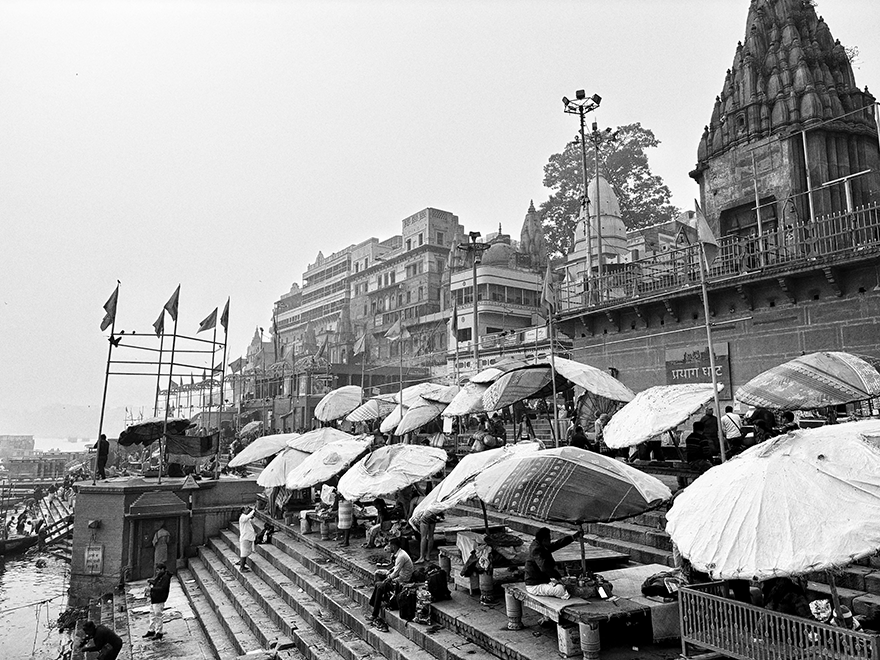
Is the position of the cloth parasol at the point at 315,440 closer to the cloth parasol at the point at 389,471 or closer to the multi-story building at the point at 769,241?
the cloth parasol at the point at 389,471

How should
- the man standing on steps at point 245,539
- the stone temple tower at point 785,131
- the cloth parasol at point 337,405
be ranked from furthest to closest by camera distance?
the cloth parasol at point 337,405
the stone temple tower at point 785,131
the man standing on steps at point 245,539

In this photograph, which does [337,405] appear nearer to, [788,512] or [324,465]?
[324,465]

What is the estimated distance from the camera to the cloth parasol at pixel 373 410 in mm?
21828

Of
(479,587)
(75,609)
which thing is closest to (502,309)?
(75,609)

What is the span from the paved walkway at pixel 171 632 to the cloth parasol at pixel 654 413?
8216 mm

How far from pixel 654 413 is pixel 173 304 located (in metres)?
18.6

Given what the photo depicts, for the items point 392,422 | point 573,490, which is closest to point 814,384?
point 573,490

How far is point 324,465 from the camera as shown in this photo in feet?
48.5

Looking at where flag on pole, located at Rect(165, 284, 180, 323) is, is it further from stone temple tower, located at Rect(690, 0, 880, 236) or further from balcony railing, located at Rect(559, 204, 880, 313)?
stone temple tower, located at Rect(690, 0, 880, 236)

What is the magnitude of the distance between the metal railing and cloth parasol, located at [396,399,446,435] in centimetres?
1185

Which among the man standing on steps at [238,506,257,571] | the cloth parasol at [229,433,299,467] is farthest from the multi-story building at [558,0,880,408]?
the man standing on steps at [238,506,257,571]

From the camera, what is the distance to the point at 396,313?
63.8 m

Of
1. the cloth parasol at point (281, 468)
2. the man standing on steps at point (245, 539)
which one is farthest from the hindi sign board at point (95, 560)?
the man standing on steps at point (245, 539)

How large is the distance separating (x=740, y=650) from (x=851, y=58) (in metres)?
23.6
